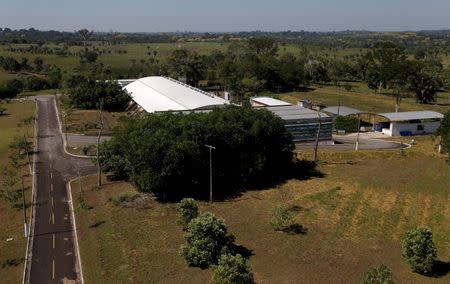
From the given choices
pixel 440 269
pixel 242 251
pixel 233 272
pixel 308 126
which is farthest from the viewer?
pixel 308 126

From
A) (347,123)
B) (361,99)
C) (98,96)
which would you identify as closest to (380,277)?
(347,123)

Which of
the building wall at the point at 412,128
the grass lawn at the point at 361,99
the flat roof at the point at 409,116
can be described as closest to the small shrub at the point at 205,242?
the building wall at the point at 412,128

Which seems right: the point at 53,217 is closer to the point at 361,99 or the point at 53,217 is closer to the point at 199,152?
the point at 199,152

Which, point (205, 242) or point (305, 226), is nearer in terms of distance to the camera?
point (205, 242)

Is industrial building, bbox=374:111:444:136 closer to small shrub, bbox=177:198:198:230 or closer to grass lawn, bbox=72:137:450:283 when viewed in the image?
grass lawn, bbox=72:137:450:283

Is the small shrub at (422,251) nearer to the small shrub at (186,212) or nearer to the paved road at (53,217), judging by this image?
the small shrub at (186,212)

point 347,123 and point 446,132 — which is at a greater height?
point 446,132
